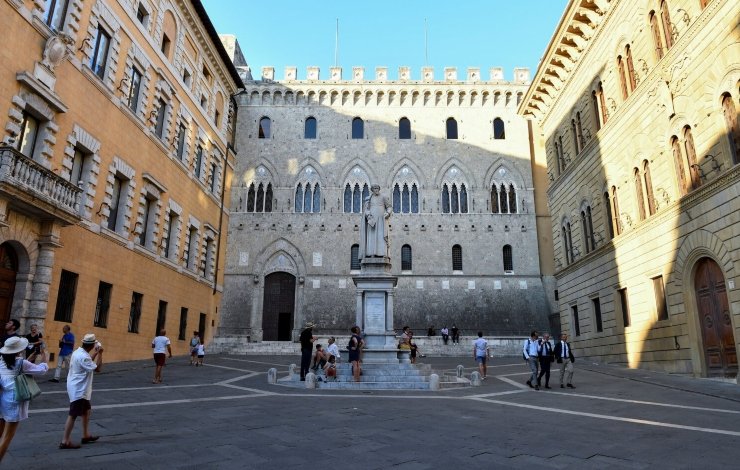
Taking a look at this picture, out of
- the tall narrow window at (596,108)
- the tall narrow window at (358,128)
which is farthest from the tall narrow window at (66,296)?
the tall narrow window at (358,128)

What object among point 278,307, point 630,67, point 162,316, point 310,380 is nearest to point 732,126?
point 630,67

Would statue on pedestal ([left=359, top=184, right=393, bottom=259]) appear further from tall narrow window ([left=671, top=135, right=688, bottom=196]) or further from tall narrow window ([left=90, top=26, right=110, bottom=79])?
tall narrow window ([left=90, top=26, right=110, bottom=79])

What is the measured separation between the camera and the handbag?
16.2 feet

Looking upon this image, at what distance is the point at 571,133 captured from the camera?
22.8 meters

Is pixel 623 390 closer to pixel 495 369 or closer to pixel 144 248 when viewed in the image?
pixel 495 369

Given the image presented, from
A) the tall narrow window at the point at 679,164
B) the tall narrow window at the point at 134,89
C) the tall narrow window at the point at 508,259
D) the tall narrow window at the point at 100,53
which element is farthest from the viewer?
the tall narrow window at the point at 508,259

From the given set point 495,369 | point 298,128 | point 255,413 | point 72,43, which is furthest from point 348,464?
point 298,128

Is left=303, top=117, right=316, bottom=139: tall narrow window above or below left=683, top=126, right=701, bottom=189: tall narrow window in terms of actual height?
A: above

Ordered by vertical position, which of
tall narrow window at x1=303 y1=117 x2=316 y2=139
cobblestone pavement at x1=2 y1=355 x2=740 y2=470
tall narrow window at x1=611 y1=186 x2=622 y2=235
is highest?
tall narrow window at x1=303 y1=117 x2=316 y2=139

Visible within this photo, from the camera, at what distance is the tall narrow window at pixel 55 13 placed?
1516cm

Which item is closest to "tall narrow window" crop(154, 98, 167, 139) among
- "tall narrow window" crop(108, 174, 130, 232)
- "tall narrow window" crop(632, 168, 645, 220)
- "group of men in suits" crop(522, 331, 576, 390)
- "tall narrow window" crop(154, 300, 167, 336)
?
"tall narrow window" crop(108, 174, 130, 232)

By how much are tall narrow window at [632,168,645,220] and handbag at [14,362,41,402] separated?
694 inches

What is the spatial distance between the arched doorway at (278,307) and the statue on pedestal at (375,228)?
19.0 meters

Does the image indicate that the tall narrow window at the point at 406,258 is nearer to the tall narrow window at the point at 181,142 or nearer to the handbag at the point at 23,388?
the tall narrow window at the point at 181,142
